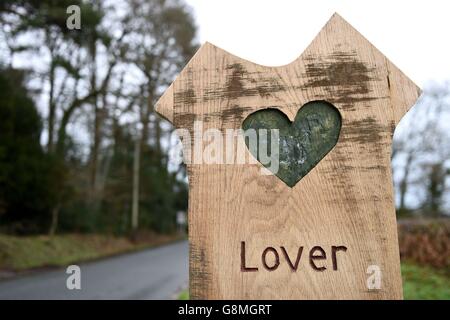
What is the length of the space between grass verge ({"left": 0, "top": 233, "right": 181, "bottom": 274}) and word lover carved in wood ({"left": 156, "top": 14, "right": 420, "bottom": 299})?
12.5 metres

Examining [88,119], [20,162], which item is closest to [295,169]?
[20,162]

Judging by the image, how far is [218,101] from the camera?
6.74 feet

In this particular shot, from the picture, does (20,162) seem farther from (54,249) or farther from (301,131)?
(301,131)

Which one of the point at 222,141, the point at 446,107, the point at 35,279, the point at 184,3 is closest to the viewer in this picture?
the point at 222,141

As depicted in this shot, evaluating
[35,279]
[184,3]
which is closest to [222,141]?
[35,279]

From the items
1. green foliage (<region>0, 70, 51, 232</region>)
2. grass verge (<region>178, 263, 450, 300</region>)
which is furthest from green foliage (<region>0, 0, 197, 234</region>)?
grass verge (<region>178, 263, 450, 300</region>)

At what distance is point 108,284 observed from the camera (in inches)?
406

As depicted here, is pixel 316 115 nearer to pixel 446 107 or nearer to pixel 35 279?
pixel 35 279

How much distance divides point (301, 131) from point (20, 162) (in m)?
15.5

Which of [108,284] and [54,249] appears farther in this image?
[54,249]

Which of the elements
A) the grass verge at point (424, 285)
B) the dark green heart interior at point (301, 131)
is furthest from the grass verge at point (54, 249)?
the dark green heart interior at point (301, 131)
